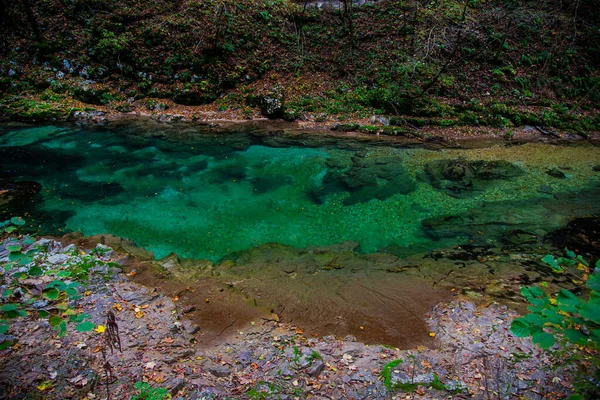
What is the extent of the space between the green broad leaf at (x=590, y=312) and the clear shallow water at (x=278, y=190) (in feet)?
15.6

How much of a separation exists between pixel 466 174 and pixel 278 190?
17.1ft

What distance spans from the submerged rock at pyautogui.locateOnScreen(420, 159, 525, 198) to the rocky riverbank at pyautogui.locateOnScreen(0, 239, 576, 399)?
14.9 ft

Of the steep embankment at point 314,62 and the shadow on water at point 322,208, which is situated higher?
the steep embankment at point 314,62

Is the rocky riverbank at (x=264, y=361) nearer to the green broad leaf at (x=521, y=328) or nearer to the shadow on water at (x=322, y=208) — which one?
the shadow on water at (x=322, y=208)

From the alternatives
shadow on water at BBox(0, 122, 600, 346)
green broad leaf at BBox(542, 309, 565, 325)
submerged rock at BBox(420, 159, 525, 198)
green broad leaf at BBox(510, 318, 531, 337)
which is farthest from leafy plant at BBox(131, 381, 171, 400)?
submerged rock at BBox(420, 159, 525, 198)

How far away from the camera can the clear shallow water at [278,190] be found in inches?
282

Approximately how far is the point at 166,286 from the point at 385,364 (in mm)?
3362

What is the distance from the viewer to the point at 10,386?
2.92m

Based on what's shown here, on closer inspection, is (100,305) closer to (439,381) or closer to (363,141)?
(439,381)

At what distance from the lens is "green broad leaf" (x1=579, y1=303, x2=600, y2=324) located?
1.85 m

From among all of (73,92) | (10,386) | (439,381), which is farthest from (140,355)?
(73,92)

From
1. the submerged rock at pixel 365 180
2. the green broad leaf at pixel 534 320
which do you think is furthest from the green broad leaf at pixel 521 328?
the submerged rock at pixel 365 180

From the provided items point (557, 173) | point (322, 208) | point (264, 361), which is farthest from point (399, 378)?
point (557, 173)

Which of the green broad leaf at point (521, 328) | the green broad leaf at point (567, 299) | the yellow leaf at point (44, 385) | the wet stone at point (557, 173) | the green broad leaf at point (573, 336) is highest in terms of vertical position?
the green broad leaf at point (567, 299)
